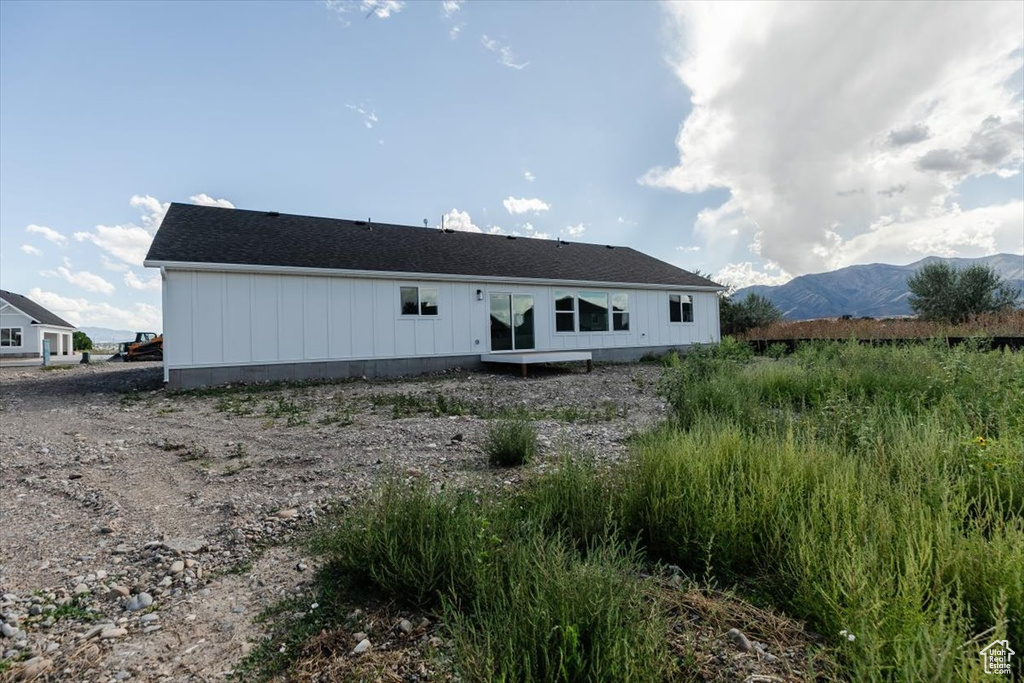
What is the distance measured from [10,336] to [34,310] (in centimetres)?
432

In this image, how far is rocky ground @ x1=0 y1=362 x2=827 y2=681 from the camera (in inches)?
75.9

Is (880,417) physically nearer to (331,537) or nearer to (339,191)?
(331,537)

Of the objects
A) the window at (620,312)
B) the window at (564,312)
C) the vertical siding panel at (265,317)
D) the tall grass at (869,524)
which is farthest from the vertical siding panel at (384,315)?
the tall grass at (869,524)

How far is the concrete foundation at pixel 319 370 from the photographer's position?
10.4m

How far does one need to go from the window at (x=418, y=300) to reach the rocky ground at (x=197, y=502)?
4.78 meters

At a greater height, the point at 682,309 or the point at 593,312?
the point at 682,309

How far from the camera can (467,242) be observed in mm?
16875

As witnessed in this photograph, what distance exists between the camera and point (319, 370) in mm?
11641

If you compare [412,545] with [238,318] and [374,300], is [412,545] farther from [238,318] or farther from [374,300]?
[374,300]

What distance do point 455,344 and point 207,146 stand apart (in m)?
8.56

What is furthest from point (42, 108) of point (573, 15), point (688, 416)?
point (688, 416)

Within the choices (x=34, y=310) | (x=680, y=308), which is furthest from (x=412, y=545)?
(x=34, y=310)

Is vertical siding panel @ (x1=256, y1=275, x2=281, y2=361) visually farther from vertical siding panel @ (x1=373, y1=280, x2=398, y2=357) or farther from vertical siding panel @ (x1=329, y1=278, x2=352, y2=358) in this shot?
vertical siding panel @ (x1=373, y1=280, x2=398, y2=357)

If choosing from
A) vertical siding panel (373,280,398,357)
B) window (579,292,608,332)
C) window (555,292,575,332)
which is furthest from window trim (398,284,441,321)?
window (579,292,608,332)
